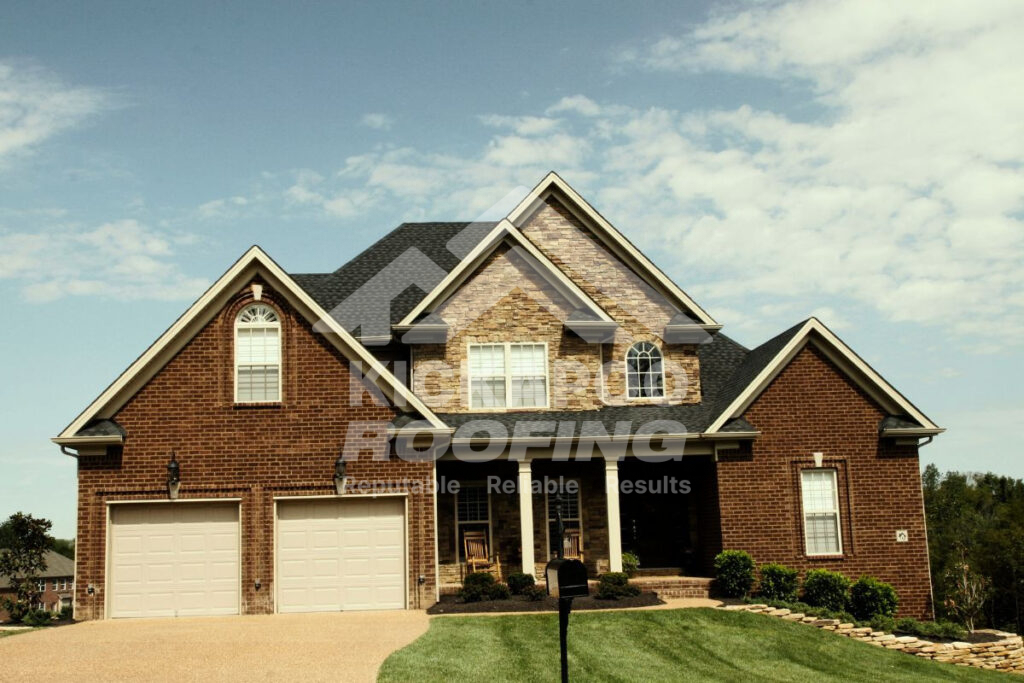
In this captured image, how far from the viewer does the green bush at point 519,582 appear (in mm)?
19750

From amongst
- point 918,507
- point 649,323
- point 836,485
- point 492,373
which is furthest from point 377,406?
point 918,507

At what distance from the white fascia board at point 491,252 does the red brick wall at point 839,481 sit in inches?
175

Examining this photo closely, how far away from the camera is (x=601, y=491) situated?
2248cm

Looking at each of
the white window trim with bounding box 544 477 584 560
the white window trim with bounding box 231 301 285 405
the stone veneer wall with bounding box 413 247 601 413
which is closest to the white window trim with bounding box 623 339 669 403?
the stone veneer wall with bounding box 413 247 601 413

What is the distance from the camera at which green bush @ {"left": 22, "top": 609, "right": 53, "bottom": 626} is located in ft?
60.1

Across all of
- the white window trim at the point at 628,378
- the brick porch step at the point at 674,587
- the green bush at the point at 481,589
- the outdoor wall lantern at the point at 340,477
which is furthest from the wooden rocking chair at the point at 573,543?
the outdoor wall lantern at the point at 340,477

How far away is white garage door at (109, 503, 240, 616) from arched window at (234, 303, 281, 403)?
7.51 feet

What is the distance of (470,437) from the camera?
20812mm

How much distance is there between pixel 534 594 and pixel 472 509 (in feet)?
11.3

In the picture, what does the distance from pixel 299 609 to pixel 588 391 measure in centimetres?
823

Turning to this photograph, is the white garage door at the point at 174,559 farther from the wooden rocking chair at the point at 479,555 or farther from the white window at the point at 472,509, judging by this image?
the white window at the point at 472,509

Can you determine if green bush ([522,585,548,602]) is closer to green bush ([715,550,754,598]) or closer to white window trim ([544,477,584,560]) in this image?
white window trim ([544,477,584,560])

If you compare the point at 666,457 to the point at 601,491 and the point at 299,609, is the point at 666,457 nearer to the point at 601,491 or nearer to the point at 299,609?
the point at 601,491

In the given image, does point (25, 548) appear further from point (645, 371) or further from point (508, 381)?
point (645, 371)
